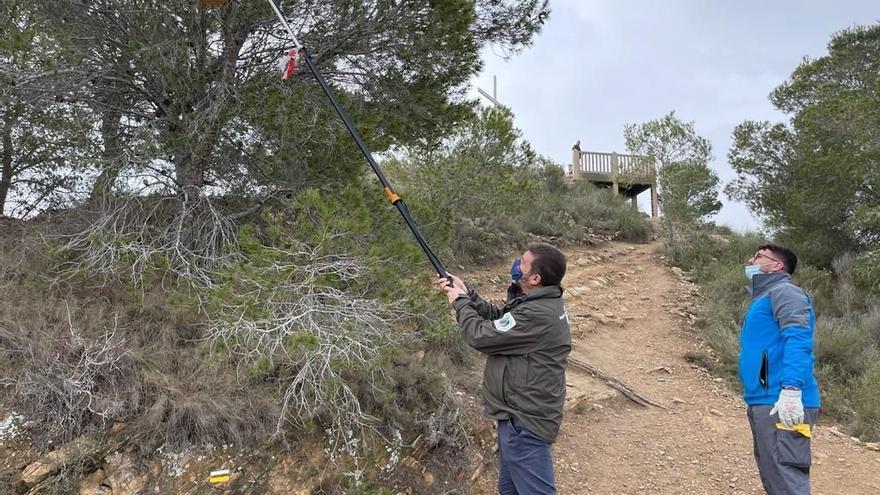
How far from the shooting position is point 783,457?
2750mm

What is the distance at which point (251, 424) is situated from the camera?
358 cm

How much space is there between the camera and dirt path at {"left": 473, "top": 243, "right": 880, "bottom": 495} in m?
4.29

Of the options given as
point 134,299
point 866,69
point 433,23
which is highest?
point 866,69

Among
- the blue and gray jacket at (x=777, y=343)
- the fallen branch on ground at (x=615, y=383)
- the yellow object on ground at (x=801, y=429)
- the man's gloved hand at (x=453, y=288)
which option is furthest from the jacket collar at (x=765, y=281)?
the fallen branch on ground at (x=615, y=383)

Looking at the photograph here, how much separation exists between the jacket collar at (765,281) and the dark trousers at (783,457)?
25.4 inches

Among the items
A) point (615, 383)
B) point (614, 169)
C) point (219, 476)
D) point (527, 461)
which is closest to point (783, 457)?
point (527, 461)

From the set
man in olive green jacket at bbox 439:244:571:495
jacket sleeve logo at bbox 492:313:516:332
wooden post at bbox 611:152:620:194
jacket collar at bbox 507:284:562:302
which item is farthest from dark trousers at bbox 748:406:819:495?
wooden post at bbox 611:152:620:194

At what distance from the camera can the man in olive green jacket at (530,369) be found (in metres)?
2.53

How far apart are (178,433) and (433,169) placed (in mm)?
6446

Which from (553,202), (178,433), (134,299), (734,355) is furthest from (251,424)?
(553,202)

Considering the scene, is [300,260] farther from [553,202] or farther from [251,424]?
[553,202]

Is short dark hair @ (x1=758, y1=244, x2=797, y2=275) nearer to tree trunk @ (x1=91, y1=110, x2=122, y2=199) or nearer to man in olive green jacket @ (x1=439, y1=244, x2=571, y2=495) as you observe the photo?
man in olive green jacket @ (x1=439, y1=244, x2=571, y2=495)

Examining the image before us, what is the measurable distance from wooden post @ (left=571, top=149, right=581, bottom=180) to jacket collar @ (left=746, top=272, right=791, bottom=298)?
1551cm

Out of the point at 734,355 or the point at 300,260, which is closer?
the point at 300,260
